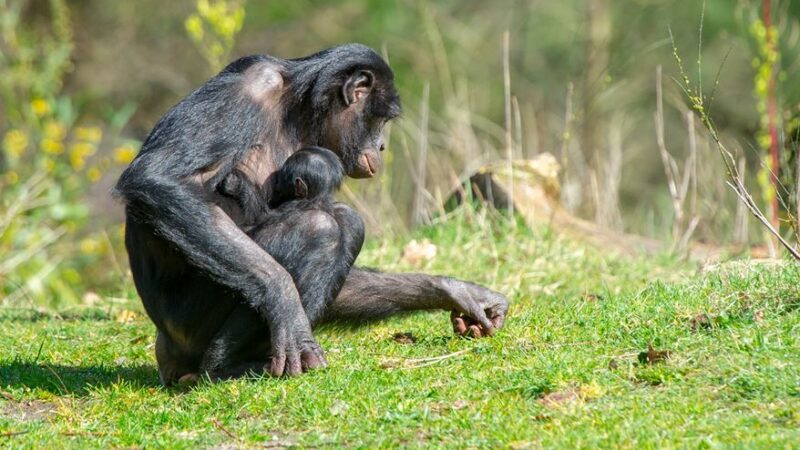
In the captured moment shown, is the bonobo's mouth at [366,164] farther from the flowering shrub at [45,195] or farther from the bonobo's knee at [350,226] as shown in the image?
the flowering shrub at [45,195]

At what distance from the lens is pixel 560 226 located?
10484mm

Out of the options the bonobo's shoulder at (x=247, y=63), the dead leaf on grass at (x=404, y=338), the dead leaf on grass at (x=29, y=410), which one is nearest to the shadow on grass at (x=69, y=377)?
the dead leaf on grass at (x=29, y=410)

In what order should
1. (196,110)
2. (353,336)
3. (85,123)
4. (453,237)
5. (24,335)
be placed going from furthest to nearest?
(85,123)
(453,237)
(24,335)
(353,336)
(196,110)

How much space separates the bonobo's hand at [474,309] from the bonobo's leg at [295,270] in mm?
767

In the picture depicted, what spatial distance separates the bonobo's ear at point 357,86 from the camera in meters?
6.48

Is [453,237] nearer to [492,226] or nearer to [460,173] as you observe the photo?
[492,226]

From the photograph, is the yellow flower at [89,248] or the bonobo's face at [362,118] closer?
the bonobo's face at [362,118]

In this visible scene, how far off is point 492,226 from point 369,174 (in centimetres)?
377

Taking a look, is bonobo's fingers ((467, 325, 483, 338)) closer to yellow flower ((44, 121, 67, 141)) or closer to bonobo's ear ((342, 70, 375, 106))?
bonobo's ear ((342, 70, 375, 106))

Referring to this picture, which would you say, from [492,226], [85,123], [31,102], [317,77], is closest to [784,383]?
[317,77]

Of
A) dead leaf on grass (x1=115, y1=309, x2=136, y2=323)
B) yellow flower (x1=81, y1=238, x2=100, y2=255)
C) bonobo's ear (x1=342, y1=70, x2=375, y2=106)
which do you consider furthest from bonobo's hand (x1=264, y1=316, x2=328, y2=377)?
yellow flower (x1=81, y1=238, x2=100, y2=255)

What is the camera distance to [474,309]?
247 inches

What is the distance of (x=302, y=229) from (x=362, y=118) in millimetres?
1038

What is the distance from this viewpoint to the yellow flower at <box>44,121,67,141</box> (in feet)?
41.2
